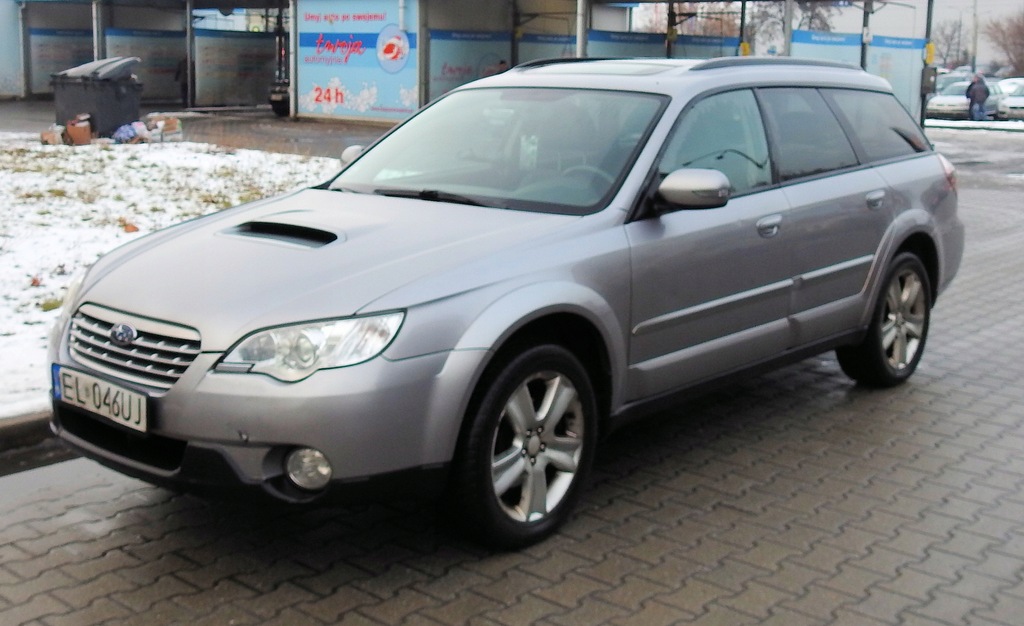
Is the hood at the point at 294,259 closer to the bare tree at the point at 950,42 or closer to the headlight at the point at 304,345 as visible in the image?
the headlight at the point at 304,345

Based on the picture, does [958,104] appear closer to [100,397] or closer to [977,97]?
[977,97]

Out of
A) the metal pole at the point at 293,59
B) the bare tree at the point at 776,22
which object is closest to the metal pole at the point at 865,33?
the bare tree at the point at 776,22

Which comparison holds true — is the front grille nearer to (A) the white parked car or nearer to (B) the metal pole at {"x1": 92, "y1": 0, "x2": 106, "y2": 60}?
(B) the metal pole at {"x1": 92, "y1": 0, "x2": 106, "y2": 60}

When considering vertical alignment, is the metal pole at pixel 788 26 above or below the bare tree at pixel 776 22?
below

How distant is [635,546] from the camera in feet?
14.3

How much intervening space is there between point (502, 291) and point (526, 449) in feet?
1.88

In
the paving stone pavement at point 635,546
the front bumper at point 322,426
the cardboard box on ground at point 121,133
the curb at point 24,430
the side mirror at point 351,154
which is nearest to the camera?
the front bumper at point 322,426

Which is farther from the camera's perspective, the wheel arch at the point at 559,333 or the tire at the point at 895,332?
the tire at the point at 895,332

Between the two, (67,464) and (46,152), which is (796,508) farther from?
(46,152)

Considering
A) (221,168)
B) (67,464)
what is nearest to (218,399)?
(67,464)

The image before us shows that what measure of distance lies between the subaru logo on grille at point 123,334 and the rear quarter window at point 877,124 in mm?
3670

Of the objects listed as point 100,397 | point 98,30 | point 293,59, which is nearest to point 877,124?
point 100,397

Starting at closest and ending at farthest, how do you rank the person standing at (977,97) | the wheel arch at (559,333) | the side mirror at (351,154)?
the wheel arch at (559,333), the side mirror at (351,154), the person standing at (977,97)

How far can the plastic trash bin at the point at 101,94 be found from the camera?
19.6 m
